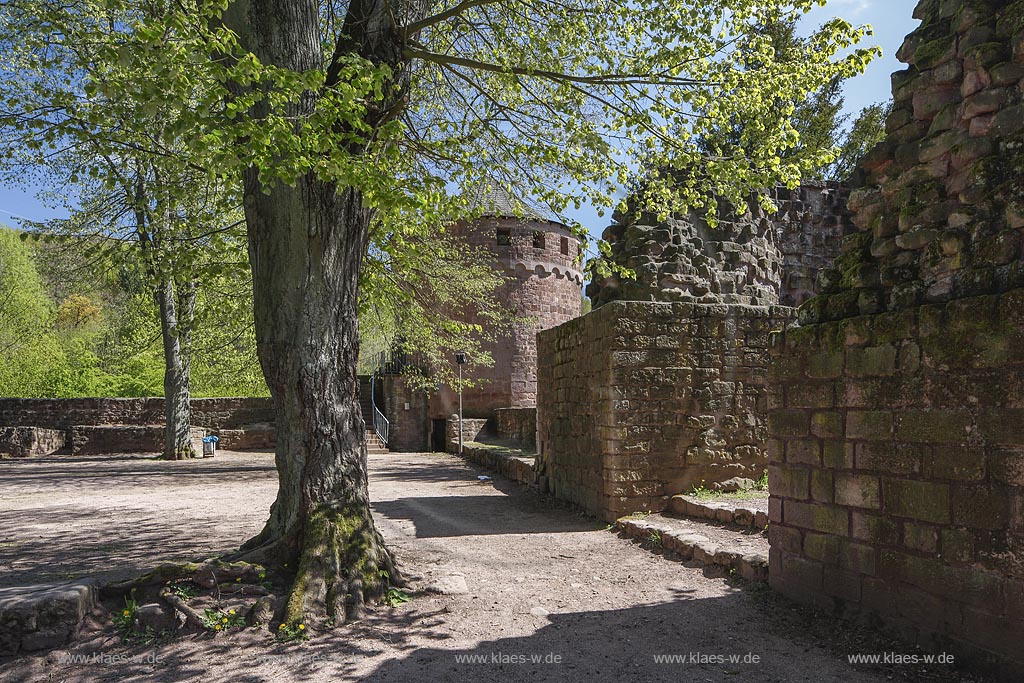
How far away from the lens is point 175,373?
17172 mm

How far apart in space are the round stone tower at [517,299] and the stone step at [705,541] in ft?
52.8

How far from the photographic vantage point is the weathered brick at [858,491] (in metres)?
4.11

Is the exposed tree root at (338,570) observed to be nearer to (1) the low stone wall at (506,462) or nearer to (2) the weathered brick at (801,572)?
(2) the weathered brick at (801,572)

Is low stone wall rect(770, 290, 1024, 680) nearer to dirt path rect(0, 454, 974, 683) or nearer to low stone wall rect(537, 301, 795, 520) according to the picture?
dirt path rect(0, 454, 974, 683)

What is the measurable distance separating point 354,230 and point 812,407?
3639mm

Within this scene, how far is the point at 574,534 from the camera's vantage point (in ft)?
25.2

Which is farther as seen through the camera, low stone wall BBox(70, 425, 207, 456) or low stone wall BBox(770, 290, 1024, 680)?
low stone wall BBox(70, 425, 207, 456)

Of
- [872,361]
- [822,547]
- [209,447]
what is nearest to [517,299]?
[209,447]

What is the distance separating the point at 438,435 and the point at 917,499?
67.8 ft

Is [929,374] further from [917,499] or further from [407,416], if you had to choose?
[407,416]

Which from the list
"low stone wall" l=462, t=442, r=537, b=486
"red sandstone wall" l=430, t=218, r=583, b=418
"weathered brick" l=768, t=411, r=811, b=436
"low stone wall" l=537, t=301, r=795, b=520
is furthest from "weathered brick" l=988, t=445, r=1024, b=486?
"red sandstone wall" l=430, t=218, r=583, b=418

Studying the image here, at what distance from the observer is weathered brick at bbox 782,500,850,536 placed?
4355mm

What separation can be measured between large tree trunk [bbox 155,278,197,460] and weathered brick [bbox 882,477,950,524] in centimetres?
1489

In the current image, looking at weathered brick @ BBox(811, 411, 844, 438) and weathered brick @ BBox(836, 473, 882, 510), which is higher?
weathered brick @ BBox(811, 411, 844, 438)
